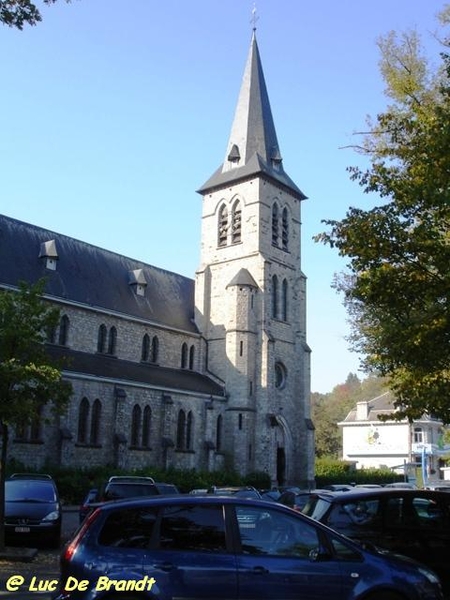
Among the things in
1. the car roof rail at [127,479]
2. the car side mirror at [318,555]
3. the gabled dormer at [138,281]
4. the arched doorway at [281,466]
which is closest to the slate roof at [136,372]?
the gabled dormer at [138,281]

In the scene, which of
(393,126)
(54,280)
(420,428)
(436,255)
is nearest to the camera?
(436,255)

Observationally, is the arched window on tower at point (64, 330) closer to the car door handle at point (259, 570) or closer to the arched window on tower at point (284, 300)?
the arched window on tower at point (284, 300)

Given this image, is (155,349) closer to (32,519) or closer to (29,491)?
(29,491)

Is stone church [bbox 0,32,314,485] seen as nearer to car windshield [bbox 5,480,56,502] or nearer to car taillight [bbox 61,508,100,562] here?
car windshield [bbox 5,480,56,502]

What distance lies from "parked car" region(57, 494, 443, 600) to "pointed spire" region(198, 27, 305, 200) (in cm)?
3705

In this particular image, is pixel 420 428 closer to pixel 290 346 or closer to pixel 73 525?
pixel 290 346

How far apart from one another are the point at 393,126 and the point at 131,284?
90.1ft

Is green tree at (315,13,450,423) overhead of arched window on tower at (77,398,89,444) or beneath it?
overhead

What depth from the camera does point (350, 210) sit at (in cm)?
1293

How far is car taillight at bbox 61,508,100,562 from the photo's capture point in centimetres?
607

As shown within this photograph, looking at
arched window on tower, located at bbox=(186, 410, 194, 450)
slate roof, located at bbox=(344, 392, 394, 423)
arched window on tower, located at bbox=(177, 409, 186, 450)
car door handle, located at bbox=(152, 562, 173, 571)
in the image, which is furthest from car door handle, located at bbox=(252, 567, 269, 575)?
slate roof, located at bbox=(344, 392, 394, 423)

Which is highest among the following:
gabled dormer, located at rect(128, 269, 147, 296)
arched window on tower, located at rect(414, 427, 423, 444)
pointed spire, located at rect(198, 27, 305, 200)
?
pointed spire, located at rect(198, 27, 305, 200)

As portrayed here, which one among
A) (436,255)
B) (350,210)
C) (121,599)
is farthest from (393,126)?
(121,599)

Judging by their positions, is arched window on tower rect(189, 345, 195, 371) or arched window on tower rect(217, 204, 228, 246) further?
arched window on tower rect(217, 204, 228, 246)
